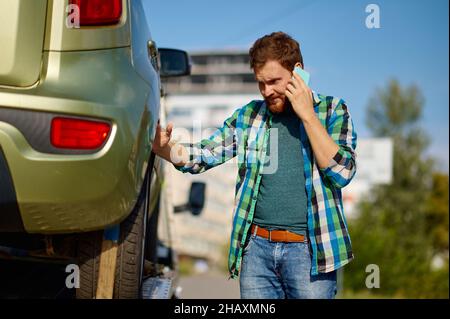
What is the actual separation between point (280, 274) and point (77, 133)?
992mm

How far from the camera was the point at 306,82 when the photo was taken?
8.23 feet

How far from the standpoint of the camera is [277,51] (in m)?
2.54

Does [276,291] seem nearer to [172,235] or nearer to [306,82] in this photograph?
[306,82]

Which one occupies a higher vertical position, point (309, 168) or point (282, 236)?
point (309, 168)

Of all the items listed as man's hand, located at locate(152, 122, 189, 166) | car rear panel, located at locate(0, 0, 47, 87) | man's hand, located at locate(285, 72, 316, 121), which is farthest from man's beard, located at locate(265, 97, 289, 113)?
car rear panel, located at locate(0, 0, 47, 87)

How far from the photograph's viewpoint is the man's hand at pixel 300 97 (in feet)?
7.84

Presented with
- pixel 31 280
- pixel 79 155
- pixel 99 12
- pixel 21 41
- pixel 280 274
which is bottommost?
pixel 31 280

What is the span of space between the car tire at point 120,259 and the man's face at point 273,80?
0.79m

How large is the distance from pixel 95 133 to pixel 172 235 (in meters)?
2.36

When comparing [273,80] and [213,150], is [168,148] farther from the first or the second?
[273,80]

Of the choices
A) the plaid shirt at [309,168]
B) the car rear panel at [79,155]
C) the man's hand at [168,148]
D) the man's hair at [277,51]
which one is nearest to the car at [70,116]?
the car rear panel at [79,155]

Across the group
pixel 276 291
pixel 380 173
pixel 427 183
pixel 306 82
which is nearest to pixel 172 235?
pixel 276 291

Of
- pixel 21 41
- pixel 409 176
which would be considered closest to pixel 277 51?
pixel 21 41
